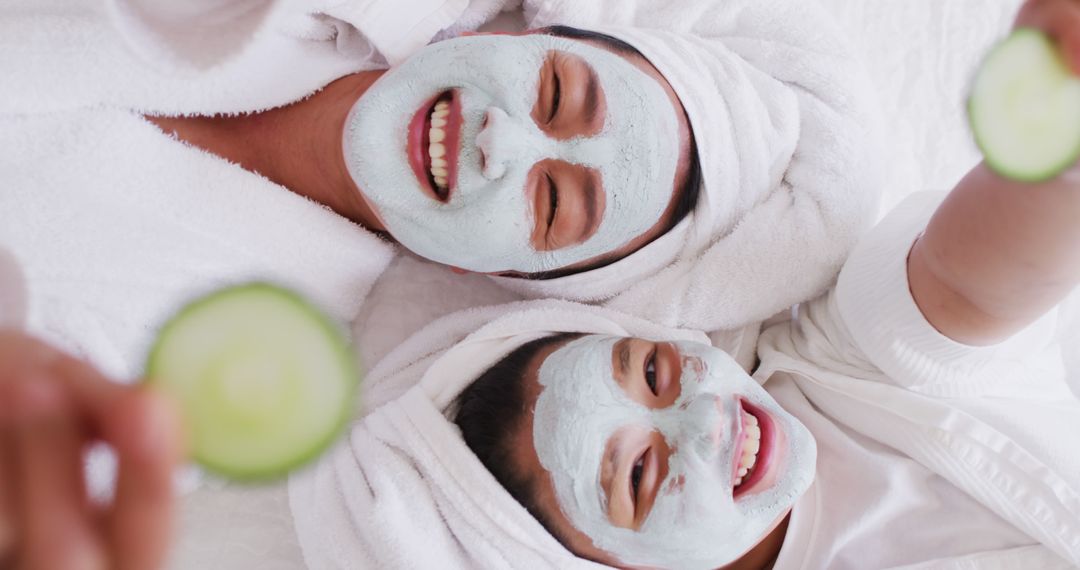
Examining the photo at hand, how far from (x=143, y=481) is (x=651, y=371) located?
0.65 meters

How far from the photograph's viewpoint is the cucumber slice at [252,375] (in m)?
0.37

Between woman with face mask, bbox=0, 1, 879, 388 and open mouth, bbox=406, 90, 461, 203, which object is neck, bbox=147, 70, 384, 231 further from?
open mouth, bbox=406, 90, 461, 203

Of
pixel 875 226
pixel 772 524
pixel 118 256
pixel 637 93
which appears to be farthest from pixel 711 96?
pixel 118 256

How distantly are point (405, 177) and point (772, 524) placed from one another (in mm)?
562

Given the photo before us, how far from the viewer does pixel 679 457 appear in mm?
806

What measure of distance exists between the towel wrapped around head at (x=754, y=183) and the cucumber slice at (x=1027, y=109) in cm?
41

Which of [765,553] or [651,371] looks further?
[765,553]

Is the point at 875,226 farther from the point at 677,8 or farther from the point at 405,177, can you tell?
the point at 405,177

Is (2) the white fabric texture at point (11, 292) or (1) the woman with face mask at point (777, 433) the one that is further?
(1) the woman with face mask at point (777, 433)

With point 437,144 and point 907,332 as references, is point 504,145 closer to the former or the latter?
point 437,144

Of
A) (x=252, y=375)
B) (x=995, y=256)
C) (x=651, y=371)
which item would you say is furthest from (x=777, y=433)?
(x=252, y=375)

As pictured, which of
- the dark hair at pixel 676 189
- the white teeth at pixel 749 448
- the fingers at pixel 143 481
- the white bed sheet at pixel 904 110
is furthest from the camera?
the white bed sheet at pixel 904 110

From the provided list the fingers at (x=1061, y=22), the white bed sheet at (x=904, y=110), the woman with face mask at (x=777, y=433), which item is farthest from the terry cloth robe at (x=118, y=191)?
the fingers at (x=1061, y=22)

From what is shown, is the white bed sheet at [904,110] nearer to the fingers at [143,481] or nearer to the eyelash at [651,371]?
the eyelash at [651,371]
